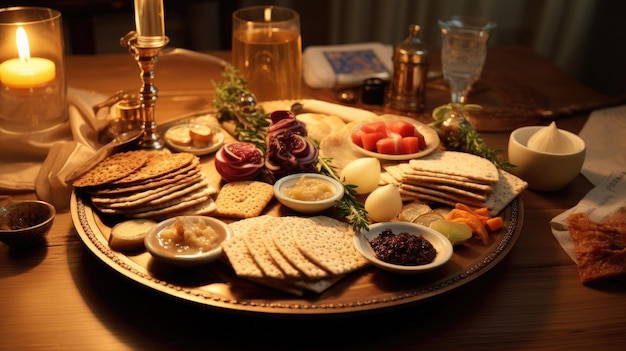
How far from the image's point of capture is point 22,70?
176cm

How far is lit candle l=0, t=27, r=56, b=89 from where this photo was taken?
5.75 feet

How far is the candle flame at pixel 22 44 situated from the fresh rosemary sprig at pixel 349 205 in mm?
832

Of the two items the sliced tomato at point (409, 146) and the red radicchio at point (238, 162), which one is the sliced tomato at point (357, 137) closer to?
the sliced tomato at point (409, 146)

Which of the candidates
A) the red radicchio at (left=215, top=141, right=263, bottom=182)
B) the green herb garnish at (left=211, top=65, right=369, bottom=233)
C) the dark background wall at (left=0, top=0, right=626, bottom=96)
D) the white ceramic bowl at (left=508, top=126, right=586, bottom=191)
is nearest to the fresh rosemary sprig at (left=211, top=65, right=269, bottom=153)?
the green herb garnish at (left=211, top=65, right=369, bottom=233)

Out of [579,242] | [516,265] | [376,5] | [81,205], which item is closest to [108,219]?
[81,205]

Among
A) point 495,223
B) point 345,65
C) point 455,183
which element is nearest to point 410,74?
point 345,65

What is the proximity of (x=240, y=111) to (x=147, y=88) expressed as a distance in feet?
0.98

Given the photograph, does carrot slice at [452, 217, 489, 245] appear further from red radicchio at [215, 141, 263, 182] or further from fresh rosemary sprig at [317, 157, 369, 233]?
red radicchio at [215, 141, 263, 182]

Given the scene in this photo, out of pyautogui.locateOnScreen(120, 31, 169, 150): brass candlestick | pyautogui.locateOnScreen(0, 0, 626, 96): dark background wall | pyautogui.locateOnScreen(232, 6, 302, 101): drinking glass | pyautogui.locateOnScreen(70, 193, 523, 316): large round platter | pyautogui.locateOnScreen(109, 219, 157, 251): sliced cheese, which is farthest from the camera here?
pyautogui.locateOnScreen(0, 0, 626, 96): dark background wall

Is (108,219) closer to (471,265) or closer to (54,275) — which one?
(54,275)

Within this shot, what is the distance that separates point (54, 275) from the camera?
135 cm

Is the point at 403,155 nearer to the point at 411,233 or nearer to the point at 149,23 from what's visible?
the point at 411,233

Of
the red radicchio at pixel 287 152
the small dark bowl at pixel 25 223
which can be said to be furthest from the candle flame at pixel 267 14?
the small dark bowl at pixel 25 223

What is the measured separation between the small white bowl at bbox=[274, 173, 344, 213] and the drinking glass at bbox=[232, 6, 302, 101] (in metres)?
0.63
